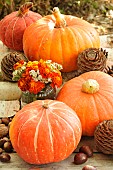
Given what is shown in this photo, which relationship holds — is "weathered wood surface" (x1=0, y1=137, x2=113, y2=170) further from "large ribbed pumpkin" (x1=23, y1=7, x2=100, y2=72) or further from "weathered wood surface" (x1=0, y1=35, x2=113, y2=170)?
"large ribbed pumpkin" (x1=23, y1=7, x2=100, y2=72)

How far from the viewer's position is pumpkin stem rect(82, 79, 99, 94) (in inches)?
99.9

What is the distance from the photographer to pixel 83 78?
106 inches

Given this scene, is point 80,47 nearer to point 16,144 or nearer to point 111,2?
point 16,144

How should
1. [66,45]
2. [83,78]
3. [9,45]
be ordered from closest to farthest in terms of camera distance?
[83,78]
[66,45]
[9,45]

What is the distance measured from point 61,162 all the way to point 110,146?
0.27 meters

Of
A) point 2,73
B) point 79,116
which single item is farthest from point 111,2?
point 79,116

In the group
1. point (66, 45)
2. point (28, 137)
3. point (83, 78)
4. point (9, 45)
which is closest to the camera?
point (28, 137)

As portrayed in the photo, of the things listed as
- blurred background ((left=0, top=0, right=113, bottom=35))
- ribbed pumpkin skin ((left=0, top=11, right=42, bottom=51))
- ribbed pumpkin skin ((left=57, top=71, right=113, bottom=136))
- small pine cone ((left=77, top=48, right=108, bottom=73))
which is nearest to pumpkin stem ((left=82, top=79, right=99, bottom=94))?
ribbed pumpkin skin ((left=57, top=71, right=113, bottom=136))

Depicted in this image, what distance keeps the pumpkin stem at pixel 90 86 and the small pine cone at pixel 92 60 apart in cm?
30

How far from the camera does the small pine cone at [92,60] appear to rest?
2844 millimetres

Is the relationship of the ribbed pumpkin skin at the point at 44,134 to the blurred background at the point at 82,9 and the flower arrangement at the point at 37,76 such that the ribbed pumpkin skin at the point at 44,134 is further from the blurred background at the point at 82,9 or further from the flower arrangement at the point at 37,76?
the blurred background at the point at 82,9

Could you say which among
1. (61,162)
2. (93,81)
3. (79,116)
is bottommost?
(61,162)

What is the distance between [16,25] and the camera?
128 inches

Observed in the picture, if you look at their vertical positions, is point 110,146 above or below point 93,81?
below
